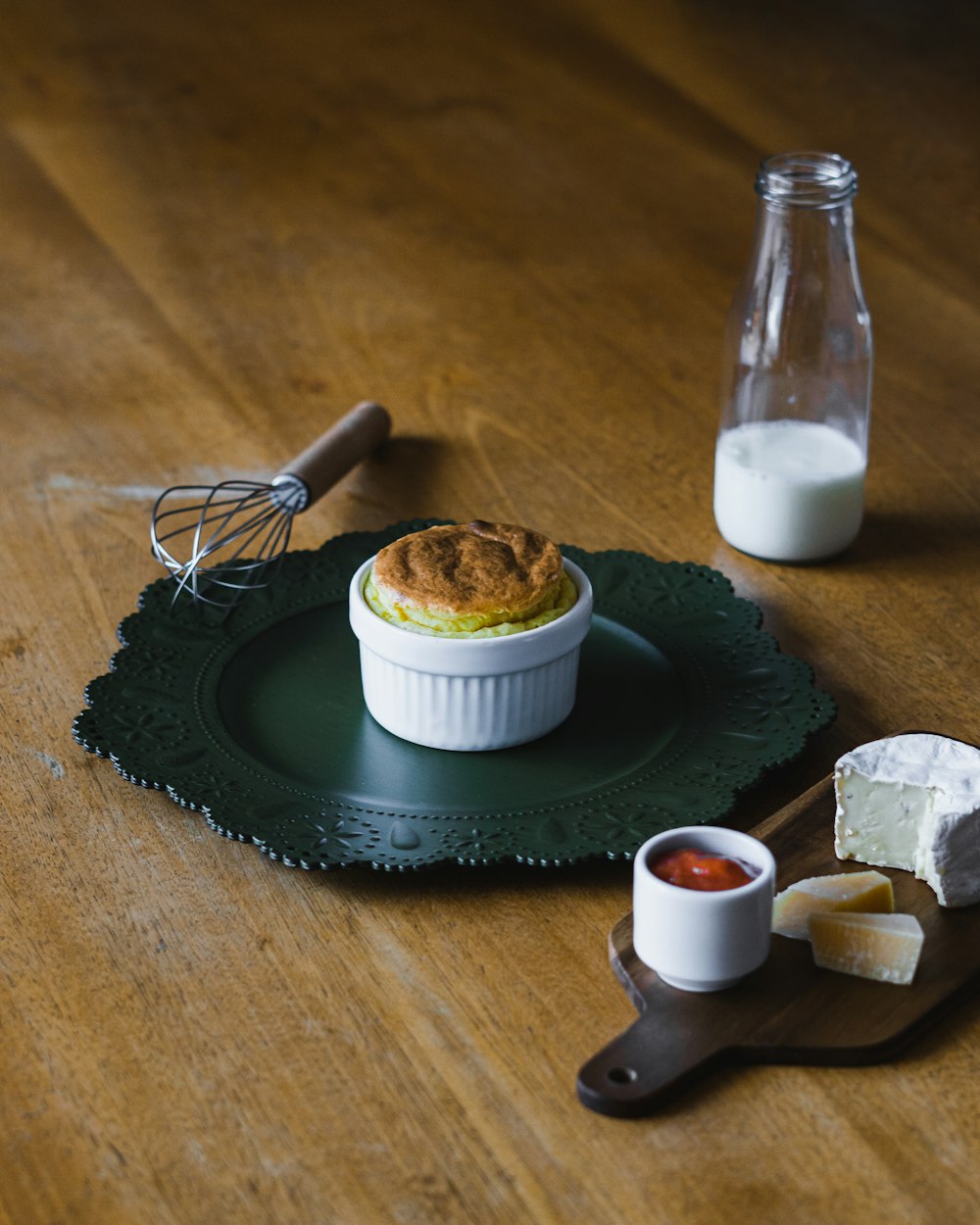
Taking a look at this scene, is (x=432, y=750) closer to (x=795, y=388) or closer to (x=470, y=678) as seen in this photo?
(x=470, y=678)

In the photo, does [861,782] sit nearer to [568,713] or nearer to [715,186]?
[568,713]

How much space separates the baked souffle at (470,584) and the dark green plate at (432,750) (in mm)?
91

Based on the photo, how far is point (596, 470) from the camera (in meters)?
1.53

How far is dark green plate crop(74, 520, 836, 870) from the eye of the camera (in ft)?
3.15

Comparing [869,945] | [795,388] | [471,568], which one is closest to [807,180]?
[795,388]

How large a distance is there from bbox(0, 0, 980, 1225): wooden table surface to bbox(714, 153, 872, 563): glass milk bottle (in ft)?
0.15

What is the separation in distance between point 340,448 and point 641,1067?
806mm

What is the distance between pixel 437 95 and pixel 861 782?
1930 millimetres

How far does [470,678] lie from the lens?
1.03 meters

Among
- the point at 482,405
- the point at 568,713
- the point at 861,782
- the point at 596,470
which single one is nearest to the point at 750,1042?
the point at 861,782

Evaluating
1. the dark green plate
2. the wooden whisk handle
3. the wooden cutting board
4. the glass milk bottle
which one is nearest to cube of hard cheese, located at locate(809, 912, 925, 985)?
the wooden cutting board

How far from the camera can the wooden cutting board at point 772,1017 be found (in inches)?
31.0

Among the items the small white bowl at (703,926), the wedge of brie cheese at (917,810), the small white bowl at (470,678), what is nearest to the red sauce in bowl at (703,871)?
the small white bowl at (703,926)

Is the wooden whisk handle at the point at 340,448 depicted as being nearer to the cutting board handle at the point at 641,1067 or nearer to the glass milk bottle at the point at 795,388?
the glass milk bottle at the point at 795,388
